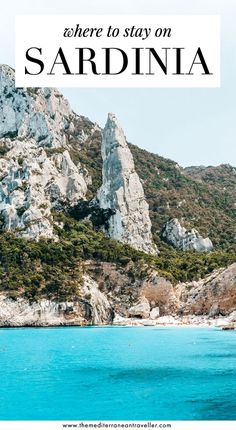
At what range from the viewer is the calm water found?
2056 cm

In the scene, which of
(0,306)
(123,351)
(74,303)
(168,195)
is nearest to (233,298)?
(74,303)

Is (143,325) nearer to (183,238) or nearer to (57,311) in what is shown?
(57,311)

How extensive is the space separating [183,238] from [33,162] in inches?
1088

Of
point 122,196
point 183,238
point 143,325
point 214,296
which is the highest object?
point 122,196

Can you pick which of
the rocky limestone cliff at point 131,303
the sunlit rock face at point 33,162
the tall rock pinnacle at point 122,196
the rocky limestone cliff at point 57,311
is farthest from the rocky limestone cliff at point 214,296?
the sunlit rock face at point 33,162

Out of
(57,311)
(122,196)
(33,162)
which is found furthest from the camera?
(122,196)

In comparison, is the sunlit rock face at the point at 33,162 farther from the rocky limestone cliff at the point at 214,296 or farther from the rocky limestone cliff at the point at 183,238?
the rocky limestone cliff at the point at 214,296

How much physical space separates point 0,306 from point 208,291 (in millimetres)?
24529

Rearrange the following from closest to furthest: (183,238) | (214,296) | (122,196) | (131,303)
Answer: (214,296) < (131,303) < (122,196) < (183,238)

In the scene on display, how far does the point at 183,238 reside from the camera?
329 feet

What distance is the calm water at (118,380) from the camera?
67.5ft

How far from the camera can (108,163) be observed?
3895 inches

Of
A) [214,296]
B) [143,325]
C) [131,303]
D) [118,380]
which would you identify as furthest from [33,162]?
[118,380]

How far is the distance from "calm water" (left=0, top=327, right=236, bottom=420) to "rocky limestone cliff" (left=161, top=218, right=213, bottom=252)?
176 ft
